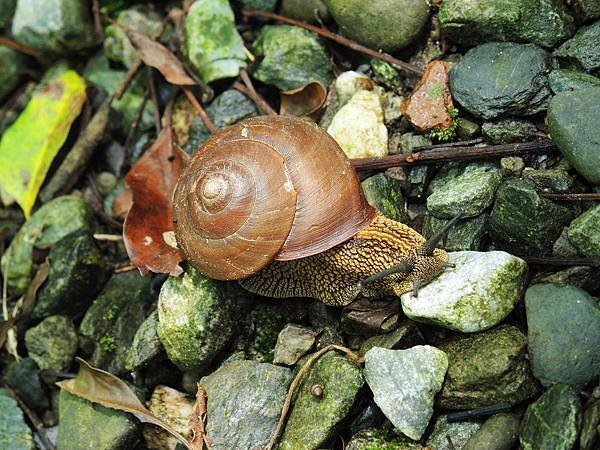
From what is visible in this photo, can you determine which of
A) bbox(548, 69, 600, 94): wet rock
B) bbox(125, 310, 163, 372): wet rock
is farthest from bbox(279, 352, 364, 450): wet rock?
bbox(548, 69, 600, 94): wet rock

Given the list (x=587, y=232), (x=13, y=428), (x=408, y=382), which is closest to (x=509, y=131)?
(x=587, y=232)

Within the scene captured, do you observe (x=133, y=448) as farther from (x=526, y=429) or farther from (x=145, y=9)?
(x=145, y=9)

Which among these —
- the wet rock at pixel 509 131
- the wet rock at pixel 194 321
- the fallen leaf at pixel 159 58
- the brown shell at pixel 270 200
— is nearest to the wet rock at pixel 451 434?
the brown shell at pixel 270 200

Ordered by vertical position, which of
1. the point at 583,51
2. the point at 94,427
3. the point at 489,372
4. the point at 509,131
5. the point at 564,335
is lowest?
the point at 94,427

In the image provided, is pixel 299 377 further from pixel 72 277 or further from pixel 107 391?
pixel 72 277

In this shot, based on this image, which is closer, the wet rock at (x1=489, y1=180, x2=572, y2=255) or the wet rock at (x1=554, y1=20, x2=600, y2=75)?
the wet rock at (x1=489, y1=180, x2=572, y2=255)

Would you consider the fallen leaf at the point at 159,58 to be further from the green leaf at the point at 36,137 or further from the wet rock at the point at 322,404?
the wet rock at the point at 322,404

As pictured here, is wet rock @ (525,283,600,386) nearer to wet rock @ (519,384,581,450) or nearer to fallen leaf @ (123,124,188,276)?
wet rock @ (519,384,581,450)
